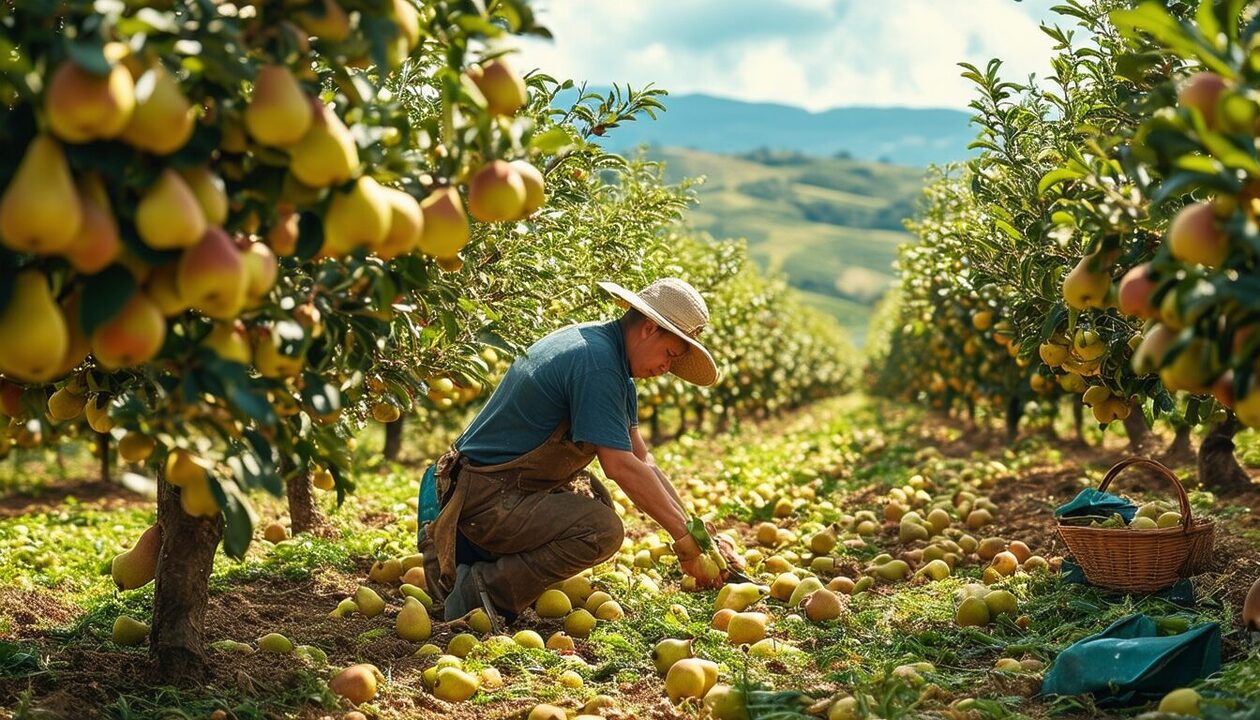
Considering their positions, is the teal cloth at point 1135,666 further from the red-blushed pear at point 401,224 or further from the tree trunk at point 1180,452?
the tree trunk at point 1180,452

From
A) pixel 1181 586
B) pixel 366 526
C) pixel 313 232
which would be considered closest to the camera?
pixel 313 232

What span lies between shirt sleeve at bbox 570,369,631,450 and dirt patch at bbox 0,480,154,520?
220 inches

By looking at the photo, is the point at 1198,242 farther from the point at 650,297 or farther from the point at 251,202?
the point at 650,297

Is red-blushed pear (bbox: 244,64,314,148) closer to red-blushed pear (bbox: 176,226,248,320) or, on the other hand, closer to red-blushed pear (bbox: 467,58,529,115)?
red-blushed pear (bbox: 176,226,248,320)

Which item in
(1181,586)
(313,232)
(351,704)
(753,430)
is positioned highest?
(313,232)

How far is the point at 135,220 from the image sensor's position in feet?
7.13

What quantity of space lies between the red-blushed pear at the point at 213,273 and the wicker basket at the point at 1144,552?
146 inches

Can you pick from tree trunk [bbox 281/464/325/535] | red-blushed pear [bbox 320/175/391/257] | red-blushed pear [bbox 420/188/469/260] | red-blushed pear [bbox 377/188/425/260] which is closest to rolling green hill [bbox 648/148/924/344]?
tree trunk [bbox 281/464/325/535]

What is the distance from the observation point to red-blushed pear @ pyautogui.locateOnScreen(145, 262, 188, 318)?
2250mm

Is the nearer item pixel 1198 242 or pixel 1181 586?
pixel 1198 242

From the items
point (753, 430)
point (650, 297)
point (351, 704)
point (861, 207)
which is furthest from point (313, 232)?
point (861, 207)

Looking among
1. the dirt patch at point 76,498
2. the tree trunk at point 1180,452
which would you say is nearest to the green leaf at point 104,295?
the dirt patch at point 76,498

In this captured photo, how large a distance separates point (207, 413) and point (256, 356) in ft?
0.67

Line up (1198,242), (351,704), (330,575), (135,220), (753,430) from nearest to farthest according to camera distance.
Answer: (135,220)
(1198,242)
(351,704)
(330,575)
(753,430)
